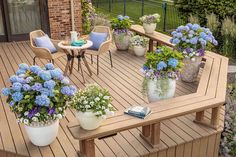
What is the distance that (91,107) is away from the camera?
10.0 feet

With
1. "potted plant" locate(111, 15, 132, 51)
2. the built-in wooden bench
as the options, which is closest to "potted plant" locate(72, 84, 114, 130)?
the built-in wooden bench

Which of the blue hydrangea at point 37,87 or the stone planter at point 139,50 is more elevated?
the blue hydrangea at point 37,87

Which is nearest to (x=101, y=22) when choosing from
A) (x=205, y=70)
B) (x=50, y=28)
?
(x=50, y=28)

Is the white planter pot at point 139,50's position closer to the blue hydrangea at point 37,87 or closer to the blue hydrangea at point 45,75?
the blue hydrangea at point 45,75

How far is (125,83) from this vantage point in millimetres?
5371

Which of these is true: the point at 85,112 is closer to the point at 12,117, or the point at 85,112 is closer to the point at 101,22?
the point at 12,117

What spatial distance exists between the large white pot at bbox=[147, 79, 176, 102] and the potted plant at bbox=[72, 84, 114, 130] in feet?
3.05

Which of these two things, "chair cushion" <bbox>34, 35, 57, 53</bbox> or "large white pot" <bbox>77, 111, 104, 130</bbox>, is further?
"chair cushion" <bbox>34, 35, 57, 53</bbox>

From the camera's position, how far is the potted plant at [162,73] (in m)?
3.83

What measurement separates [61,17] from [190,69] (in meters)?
3.88

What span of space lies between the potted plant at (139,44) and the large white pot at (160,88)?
2.78m

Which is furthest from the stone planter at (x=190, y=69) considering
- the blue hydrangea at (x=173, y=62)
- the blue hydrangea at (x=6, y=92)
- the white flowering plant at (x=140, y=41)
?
the blue hydrangea at (x=6, y=92)

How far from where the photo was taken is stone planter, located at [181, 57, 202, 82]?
5047 millimetres

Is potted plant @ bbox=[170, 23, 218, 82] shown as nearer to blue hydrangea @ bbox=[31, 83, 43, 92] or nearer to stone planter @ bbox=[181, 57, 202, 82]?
stone planter @ bbox=[181, 57, 202, 82]
